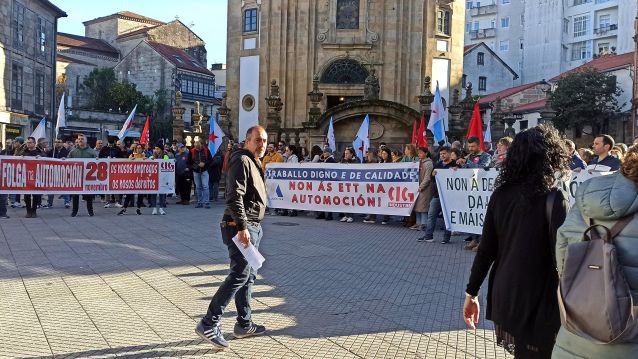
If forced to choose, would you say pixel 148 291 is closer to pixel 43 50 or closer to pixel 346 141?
pixel 346 141

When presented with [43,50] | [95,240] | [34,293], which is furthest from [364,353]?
[43,50]

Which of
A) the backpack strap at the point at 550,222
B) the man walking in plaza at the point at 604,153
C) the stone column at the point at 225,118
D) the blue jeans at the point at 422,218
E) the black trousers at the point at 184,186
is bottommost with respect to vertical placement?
the blue jeans at the point at 422,218

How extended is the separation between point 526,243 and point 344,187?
1301cm

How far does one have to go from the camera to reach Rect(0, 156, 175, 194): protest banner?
1611cm

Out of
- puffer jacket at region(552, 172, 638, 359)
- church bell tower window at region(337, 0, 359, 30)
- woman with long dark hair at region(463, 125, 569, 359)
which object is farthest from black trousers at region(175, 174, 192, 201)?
puffer jacket at region(552, 172, 638, 359)

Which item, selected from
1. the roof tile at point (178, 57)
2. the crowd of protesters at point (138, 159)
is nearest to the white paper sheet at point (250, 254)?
the crowd of protesters at point (138, 159)

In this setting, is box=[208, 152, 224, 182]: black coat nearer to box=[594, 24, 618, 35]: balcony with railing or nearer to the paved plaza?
the paved plaza

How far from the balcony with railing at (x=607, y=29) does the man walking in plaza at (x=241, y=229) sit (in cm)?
6518

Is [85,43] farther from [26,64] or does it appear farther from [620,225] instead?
[620,225]

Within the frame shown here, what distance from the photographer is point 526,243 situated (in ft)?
12.6

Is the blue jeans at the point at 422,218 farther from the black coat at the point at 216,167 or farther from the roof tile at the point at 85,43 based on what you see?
the roof tile at the point at 85,43

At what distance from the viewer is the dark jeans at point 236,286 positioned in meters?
5.94

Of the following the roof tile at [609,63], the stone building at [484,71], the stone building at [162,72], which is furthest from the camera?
the stone building at [162,72]

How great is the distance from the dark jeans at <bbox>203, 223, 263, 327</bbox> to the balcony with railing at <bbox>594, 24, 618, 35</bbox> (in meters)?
65.5
